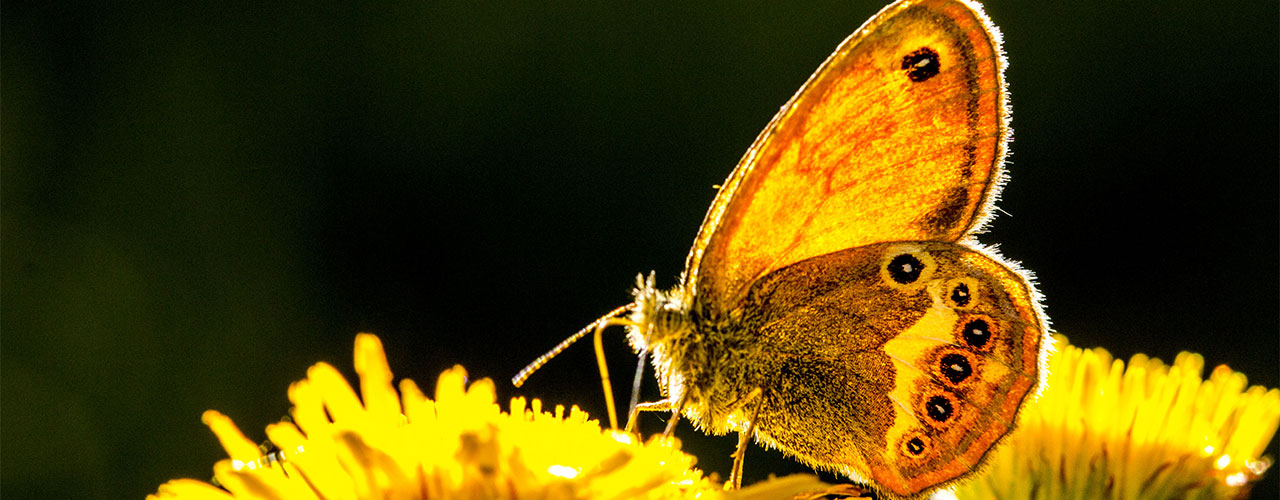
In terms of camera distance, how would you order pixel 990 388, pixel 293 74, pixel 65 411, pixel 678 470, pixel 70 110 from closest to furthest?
pixel 678 470
pixel 990 388
pixel 65 411
pixel 70 110
pixel 293 74

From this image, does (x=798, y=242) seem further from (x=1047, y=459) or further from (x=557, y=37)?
(x=557, y=37)

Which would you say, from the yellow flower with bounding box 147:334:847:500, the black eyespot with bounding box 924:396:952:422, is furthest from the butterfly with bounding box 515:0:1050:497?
the yellow flower with bounding box 147:334:847:500

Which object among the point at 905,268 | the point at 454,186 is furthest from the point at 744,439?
the point at 454,186

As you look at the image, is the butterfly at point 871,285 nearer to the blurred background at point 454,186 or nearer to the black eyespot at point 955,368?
the black eyespot at point 955,368

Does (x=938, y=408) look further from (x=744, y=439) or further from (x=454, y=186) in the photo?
(x=454, y=186)

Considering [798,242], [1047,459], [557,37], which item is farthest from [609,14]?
[1047,459]

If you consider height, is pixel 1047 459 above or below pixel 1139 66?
below

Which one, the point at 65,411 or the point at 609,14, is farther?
the point at 609,14
